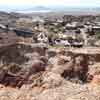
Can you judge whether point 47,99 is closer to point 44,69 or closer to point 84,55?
point 44,69

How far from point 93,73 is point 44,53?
4.92 meters

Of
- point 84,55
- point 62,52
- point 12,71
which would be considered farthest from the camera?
point 62,52

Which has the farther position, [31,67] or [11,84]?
[31,67]

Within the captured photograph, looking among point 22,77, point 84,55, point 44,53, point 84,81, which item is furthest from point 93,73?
point 44,53

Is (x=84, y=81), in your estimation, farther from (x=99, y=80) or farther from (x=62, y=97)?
(x=62, y=97)

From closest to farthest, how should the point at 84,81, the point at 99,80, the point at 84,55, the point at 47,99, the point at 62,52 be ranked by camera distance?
1. the point at 47,99
2. the point at 99,80
3. the point at 84,81
4. the point at 84,55
5. the point at 62,52

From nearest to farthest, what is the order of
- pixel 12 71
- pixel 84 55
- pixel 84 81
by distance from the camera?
1. pixel 84 81
2. pixel 12 71
3. pixel 84 55

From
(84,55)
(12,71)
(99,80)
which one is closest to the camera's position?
(99,80)

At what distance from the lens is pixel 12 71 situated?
15516 mm

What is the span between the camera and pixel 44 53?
18797 mm

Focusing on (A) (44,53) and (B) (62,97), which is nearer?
(B) (62,97)

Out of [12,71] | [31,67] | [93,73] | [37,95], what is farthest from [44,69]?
[37,95]

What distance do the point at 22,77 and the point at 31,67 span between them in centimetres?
105

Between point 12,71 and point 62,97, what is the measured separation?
4.92 m
